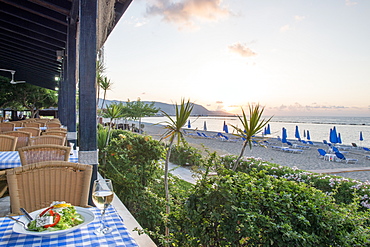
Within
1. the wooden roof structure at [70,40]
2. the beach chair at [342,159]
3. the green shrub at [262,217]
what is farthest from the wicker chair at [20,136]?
the beach chair at [342,159]

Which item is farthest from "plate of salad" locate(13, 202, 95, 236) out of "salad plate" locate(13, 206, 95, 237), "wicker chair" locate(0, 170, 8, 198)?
"wicker chair" locate(0, 170, 8, 198)

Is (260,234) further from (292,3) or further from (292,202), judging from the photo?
(292,3)

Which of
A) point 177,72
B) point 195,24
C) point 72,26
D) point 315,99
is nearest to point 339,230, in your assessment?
A: point 72,26

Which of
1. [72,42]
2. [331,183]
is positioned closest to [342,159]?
[331,183]

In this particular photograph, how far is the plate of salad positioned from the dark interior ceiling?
2694 millimetres

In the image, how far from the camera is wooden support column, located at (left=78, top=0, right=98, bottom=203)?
2.74m

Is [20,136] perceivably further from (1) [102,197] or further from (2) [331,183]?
(2) [331,183]

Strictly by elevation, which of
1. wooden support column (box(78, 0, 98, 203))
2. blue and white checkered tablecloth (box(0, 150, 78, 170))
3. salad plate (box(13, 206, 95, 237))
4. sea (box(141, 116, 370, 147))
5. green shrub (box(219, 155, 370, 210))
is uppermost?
wooden support column (box(78, 0, 98, 203))

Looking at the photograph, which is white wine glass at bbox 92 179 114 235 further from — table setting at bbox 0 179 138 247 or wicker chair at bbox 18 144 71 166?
wicker chair at bbox 18 144 71 166

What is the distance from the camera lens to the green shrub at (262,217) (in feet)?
5.59

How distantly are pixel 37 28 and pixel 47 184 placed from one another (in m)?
5.74

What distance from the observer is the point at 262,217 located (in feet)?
5.64

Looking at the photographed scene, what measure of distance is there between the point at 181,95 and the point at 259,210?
5.22 feet

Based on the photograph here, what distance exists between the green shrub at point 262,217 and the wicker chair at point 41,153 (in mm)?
1618
